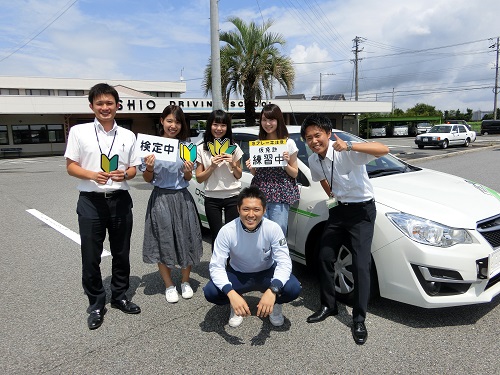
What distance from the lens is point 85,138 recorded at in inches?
119

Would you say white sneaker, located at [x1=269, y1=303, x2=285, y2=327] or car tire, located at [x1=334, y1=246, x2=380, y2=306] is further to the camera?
car tire, located at [x1=334, y1=246, x2=380, y2=306]

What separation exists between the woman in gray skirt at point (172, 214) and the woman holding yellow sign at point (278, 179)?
0.70 metres

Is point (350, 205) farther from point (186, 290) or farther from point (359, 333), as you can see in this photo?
point (186, 290)

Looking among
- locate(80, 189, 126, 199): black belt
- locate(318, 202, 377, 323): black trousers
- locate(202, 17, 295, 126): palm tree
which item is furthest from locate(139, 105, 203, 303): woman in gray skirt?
locate(202, 17, 295, 126): palm tree

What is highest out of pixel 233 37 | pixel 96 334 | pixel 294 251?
pixel 233 37

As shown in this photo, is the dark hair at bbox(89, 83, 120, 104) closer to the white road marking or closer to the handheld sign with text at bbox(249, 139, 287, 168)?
the handheld sign with text at bbox(249, 139, 287, 168)

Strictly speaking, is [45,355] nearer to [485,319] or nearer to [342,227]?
[342,227]

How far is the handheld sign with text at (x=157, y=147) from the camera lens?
3246mm

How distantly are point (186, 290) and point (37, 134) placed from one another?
3026 centimetres

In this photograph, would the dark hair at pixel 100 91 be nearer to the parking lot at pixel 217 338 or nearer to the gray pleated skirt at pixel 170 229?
the gray pleated skirt at pixel 170 229

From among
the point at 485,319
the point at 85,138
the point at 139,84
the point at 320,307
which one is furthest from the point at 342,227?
the point at 139,84

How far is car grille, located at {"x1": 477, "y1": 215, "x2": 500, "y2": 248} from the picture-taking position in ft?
9.84

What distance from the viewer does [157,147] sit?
3.28m

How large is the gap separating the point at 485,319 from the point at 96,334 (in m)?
3.18
